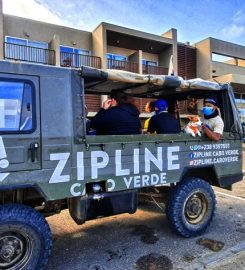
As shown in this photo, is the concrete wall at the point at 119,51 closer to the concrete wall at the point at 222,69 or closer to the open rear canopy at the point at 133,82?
the concrete wall at the point at 222,69

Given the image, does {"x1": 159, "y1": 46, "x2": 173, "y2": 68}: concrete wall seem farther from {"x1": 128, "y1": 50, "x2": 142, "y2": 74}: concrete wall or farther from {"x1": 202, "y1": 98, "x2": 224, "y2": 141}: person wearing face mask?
{"x1": 202, "y1": 98, "x2": 224, "y2": 141}: person wearing face mask

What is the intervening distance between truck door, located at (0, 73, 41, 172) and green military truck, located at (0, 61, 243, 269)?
1cm

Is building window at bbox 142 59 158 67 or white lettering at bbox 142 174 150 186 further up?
building window at bbox 142 59 158 67

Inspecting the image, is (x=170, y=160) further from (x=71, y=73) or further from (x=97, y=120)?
(x=71, y=73)

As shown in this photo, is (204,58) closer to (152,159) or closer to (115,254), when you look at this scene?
(152,159)

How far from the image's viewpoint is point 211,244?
4766mm

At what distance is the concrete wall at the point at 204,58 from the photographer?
24266 millimetres

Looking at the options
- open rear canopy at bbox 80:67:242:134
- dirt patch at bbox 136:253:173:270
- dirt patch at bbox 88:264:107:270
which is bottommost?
dirt patch at bbox 88:264:107:270

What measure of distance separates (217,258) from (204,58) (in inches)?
881

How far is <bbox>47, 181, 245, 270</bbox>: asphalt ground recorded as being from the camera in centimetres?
414

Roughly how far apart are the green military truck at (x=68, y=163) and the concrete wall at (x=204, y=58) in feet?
66.5

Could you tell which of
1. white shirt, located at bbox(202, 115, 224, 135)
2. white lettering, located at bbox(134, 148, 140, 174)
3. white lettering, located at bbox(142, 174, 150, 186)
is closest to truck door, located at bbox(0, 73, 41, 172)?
white lettering, located at bbox(134, 148, 140, 174)

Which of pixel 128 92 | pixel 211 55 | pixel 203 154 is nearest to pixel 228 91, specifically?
pixel 203 154

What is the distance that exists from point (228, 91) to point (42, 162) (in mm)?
3792
